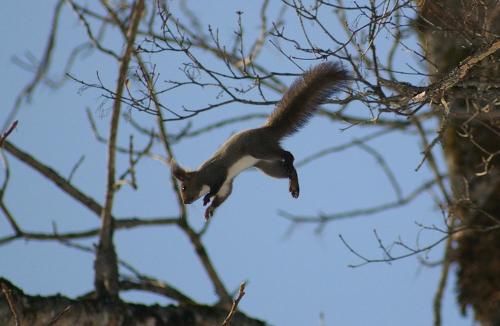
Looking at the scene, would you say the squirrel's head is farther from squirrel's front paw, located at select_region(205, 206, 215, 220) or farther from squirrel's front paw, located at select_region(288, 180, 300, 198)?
squirrel's front paw, located at select_region(288, 180, 300, 198)

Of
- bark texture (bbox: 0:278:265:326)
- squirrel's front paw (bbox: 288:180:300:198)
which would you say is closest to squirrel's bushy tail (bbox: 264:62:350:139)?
squirrel's front paw (bbox: 288:180:300:198)

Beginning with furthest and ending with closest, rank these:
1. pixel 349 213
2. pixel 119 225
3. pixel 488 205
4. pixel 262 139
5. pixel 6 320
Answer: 1. pixel 349 213
2. pixel 488 205
3. pixel 119 225
4. pixel 262 139
5. pixel 6 320

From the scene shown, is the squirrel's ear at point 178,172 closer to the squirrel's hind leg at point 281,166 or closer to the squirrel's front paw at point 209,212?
the squirrel's front paw at point 209,212

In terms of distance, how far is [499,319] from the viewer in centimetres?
728

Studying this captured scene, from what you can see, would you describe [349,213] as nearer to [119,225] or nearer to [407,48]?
[119,225]

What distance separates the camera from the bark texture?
5074mm

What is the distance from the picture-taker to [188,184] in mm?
5766

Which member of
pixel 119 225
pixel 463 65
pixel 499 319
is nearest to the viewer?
pixel 463 65

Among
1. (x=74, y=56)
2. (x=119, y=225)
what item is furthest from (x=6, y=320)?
(x=74, y=56)

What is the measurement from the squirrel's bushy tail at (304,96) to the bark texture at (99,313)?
114 centimetres

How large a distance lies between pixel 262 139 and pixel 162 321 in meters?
1.21

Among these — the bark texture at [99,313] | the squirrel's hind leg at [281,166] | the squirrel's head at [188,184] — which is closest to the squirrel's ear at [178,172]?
the squirrel's head at [188,184]

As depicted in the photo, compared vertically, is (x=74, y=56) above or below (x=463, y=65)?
above

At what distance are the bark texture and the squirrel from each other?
607mm
